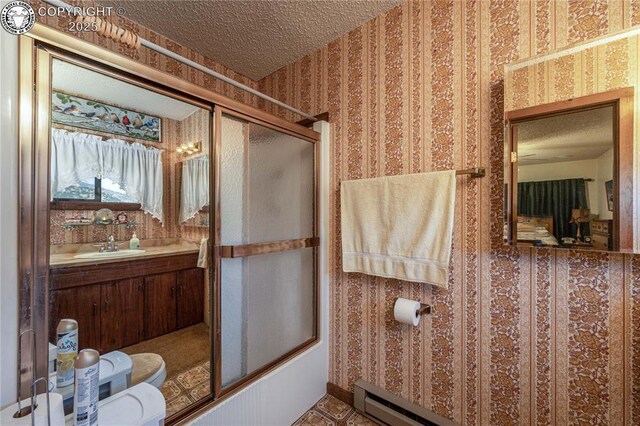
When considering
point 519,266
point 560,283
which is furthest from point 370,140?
point 560,283

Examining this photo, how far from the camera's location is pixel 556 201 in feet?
3.34

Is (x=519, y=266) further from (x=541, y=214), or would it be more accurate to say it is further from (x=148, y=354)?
(x=148, y=354)

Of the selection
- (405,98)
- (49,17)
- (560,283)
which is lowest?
(560,283)

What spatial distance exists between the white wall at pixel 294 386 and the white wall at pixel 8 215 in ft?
2.16

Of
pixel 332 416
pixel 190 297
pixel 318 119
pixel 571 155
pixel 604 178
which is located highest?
pixel 318 119

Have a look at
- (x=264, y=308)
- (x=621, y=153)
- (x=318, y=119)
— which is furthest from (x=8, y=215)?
(x=621, y=153)

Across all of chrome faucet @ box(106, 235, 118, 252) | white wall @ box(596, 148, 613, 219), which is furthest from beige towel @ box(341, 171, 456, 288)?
chrome faucet @ box(106, 235, 118, 252)

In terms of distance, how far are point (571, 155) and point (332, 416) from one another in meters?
1.78

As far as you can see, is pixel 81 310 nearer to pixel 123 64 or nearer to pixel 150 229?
pixel 150 229

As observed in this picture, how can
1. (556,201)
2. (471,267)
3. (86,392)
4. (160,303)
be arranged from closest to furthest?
(86,392) < (556,201) < (471,267) < (160,303)

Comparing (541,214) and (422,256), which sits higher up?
(541,214)

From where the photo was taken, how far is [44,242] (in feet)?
2.51

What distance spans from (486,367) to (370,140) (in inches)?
51.4

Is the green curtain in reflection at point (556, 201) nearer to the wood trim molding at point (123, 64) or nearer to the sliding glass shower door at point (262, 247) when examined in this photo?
the sliding glass shower door at point (262, 247)
